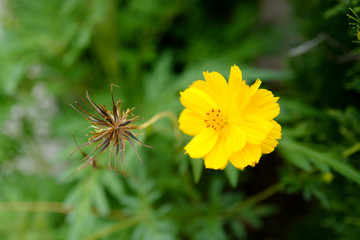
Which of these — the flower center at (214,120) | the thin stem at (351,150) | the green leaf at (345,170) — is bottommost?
the green leaf at (345,170)

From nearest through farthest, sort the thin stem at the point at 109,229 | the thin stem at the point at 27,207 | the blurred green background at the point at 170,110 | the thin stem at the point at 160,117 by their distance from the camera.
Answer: the thin stem at the point at 160,117, the blurred green background at the point at 170,110, the thin stem at the point at 109,229, the thin stem at the point at 27,207

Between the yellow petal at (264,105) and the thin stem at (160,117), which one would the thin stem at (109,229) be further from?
the yellow petal at (264,105)

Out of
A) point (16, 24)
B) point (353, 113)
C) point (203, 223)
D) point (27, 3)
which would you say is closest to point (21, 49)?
point (27, 3)

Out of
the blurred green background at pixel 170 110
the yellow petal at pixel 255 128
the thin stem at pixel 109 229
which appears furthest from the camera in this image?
the thin stem at pixel 109 229

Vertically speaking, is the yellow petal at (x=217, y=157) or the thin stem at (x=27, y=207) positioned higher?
the thin stem at (x=27, y=207)

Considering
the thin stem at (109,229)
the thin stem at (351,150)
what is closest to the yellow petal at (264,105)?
the thin stem at (351,150)

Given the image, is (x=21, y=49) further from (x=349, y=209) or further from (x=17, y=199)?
(x=349, y=209)

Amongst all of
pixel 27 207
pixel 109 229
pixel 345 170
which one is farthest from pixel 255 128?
pixel 27 207

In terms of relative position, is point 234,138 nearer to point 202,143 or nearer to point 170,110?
point 202,143
